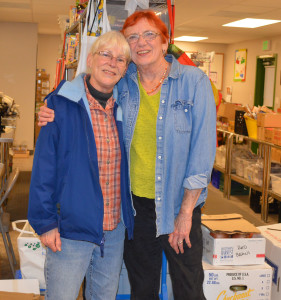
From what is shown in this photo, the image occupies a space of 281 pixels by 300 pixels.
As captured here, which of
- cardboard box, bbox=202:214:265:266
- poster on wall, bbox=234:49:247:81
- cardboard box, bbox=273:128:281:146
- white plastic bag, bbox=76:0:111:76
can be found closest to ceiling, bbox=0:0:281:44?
poster on wall, bbox=234:49:247:81

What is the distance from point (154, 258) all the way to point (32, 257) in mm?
1012

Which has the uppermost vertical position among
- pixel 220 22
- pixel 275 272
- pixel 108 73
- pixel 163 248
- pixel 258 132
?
pixel 220 22

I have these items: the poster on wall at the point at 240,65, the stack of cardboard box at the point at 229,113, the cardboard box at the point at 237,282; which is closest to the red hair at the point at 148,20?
the cardboard box at the point at 237,282

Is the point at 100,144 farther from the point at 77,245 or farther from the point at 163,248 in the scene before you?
the point at 163,248

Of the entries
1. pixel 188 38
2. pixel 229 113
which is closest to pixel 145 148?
pixel 229 113

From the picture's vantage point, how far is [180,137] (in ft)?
5.91

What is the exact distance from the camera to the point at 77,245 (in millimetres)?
1714

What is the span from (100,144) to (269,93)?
861 centimetres

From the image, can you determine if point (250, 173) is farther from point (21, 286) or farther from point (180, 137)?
point (180, 137)

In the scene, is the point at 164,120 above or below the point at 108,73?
below

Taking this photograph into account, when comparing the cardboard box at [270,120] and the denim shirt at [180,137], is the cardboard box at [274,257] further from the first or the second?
the cardboard box at [270,120]

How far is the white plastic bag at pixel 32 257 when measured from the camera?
8.74ft

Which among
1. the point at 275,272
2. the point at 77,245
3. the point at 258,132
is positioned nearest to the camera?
the point at 77,245

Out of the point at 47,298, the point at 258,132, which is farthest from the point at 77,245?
the point at 258,132
